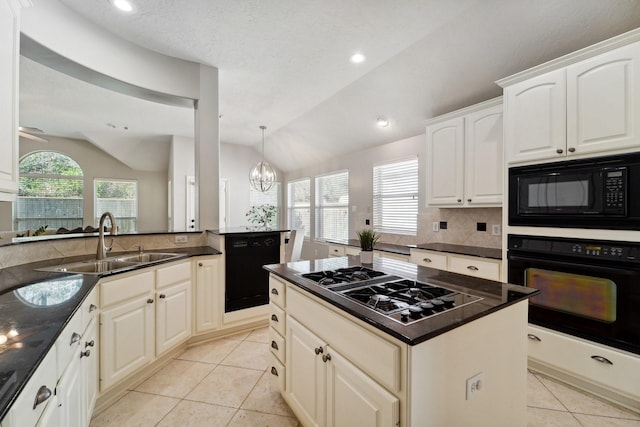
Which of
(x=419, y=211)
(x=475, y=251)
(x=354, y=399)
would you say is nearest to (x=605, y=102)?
(x=475, y=251)

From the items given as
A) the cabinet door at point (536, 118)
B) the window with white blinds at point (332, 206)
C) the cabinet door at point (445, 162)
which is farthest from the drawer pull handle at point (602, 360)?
the window with white blinds at point (332, 206)

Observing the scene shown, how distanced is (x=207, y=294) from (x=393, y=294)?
2.00m

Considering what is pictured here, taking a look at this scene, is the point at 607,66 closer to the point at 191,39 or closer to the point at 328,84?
the point at 328,84

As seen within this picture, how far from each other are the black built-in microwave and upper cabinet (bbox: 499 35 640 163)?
3.2 inches

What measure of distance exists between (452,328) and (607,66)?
2.06 m

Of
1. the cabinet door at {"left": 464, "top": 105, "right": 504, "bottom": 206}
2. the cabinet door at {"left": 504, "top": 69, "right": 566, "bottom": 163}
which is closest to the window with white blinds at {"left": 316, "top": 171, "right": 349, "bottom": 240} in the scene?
the cabinet door at {"left": 464, "top": 105, "right": 504, "bottom": 206}

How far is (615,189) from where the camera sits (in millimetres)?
1693

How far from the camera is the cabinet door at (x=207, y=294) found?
8.42ft

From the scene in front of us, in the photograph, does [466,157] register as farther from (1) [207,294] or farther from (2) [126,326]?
(2) [126,326]

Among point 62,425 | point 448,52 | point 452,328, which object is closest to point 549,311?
point 452,328

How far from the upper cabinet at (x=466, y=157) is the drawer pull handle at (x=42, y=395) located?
3.09 meters

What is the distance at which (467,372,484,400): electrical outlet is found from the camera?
1.03 meters

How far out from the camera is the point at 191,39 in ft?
8.38

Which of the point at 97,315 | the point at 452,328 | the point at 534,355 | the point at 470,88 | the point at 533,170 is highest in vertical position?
the point at 470,88
